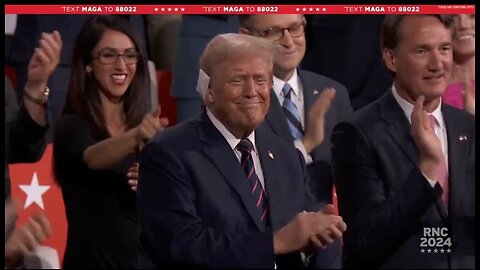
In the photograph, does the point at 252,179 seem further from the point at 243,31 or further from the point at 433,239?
the point at 433,239

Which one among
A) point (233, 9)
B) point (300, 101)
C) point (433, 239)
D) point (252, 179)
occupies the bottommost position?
point (433, 239)

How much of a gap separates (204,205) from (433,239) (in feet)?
2.34

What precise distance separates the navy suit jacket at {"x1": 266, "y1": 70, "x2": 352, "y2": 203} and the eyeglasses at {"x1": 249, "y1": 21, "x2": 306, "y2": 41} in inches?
4.7

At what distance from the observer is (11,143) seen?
2621 mm

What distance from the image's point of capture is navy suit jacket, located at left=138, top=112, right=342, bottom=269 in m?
2.51

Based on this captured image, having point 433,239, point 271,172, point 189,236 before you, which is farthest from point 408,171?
point 189,236

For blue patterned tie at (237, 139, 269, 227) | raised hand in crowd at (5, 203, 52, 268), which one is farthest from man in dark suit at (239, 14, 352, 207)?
raised hand in crowd at (5, 203, 52, 268)

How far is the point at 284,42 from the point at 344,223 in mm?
574

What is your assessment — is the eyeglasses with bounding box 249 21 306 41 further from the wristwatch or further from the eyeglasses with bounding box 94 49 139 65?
the wristwatch

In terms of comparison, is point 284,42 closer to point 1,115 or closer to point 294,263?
point 294,263

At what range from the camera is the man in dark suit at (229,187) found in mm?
2508

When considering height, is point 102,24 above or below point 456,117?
above

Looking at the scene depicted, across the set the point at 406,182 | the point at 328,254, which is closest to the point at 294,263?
the point at 328,254

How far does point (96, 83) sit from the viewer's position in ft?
8.62
